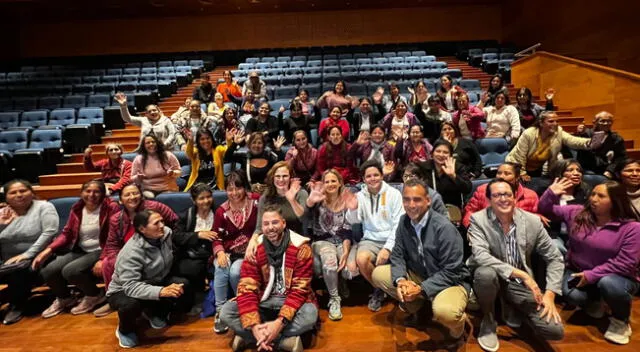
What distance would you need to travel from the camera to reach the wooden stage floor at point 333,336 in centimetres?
163

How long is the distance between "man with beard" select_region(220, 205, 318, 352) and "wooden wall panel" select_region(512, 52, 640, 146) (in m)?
4.17

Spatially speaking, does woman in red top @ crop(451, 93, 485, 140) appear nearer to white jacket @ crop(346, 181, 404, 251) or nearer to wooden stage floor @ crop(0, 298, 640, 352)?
white jacket @ crop(346, 181, 404, 251)

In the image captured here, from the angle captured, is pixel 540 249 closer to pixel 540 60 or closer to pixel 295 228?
pixel 295 228

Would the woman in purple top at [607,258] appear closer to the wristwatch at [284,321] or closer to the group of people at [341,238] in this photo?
the group of people at [341,238]

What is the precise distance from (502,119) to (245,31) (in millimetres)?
8512

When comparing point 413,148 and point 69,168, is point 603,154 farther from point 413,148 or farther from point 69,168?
point 69,168

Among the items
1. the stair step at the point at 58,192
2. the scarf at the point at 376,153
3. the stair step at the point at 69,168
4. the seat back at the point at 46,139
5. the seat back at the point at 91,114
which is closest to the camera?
the scarf at the point at 376,153

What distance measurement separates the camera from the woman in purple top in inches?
62.8

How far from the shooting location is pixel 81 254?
85.9 inches

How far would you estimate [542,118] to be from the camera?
272 cm

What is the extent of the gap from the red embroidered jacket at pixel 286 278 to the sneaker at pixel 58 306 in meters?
1.31

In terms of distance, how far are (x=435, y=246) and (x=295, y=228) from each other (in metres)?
0.80

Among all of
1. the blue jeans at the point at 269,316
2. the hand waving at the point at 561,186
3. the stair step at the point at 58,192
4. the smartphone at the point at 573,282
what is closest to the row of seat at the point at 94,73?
the stair step at the point at 58,192

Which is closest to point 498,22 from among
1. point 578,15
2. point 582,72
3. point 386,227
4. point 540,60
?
point 578,15
